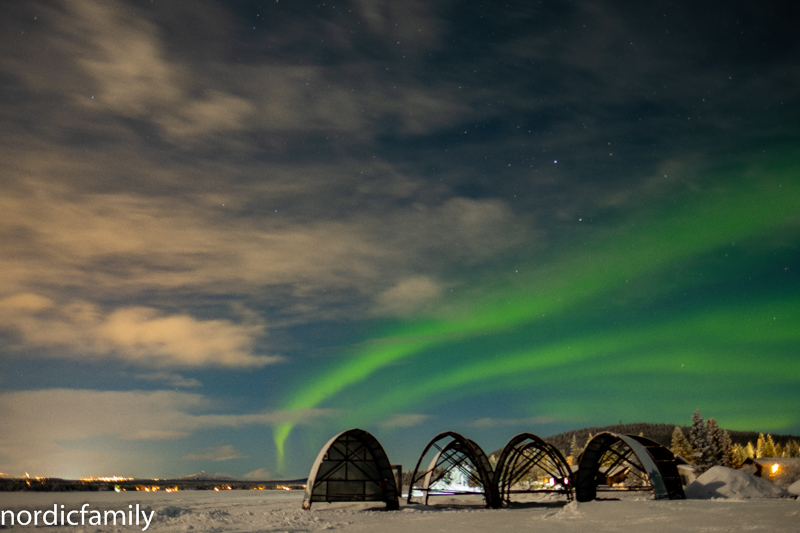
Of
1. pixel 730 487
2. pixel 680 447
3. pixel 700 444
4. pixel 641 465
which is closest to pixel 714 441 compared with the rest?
pixel 700 444

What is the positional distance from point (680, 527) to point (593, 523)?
3968 millimetres

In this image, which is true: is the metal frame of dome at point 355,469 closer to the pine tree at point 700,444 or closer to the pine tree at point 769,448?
the pine tree at point 700,444

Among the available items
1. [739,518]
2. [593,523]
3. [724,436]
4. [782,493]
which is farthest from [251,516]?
[724,436]

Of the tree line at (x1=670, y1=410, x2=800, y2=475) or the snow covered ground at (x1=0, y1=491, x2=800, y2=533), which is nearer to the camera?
the snow covered ground at (x1=0, y1=491, x2=800, y2=533)

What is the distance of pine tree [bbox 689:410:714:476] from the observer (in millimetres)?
85750

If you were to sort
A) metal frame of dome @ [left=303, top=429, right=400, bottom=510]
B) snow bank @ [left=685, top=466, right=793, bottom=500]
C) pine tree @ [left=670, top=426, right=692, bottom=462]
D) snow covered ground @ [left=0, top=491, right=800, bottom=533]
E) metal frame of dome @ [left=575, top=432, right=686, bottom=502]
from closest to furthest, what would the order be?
1. snow covered ground @ [left=0, top=491, right=800, bottom=533]
2. metal frame of dome @ [left=303, top=429, right=400, bottom=510]
3. metal frame of dome @ [left=575, top=432, right=686, bottom=502]
4. snow bank @ [left=685, top=466, right=793, bottom=500]
5. pine tree @ [left=670, top=426, right=692, bottom=462]

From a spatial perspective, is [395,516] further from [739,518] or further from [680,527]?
[739,518]

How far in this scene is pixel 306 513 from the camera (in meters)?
32.4

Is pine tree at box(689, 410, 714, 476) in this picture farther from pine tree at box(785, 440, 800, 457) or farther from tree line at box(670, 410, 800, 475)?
pine tree at box(785, 440, 800, 457)

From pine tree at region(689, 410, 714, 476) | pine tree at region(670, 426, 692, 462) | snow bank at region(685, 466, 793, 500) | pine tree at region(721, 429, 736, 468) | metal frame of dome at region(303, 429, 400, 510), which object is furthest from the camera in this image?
pine tree at region(670, 426, 692, 462)

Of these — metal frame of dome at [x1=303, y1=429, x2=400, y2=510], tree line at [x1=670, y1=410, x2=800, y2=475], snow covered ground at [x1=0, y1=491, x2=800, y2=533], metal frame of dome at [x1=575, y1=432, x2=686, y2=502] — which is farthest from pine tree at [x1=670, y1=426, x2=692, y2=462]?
metal frame of dome at [x1=303, y1=429, x2=400, y2=510]

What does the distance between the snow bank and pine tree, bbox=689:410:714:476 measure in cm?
4629

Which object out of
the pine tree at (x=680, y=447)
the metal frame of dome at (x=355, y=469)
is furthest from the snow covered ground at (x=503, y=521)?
the pine tree at (x=680, y=447)

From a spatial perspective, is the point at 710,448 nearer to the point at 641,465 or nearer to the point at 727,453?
the point at 727,453
